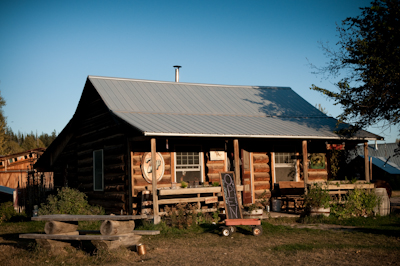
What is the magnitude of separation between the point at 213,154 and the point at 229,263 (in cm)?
853

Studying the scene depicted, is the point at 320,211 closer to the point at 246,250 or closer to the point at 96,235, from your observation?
the point at 246,250

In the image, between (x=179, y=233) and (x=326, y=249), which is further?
(x=179, y=233)

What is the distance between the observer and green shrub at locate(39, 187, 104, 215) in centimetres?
1553

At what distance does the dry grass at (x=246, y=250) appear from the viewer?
847cm

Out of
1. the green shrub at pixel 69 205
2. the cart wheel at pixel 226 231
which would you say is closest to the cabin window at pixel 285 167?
the cart wheel at pixel 226 231

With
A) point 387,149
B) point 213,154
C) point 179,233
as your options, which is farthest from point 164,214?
point 387,149

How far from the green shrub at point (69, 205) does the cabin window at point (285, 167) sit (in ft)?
24.5

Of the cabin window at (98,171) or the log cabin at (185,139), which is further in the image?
the cabin window at (98,171)

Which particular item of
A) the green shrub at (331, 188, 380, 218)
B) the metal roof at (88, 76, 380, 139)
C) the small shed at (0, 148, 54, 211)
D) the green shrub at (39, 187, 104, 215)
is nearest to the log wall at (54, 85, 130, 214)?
the green shrub at (39, 187, 104, 215)

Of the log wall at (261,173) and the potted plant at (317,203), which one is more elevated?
the log wall at (261,173)

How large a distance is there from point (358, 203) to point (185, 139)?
22.1 ft

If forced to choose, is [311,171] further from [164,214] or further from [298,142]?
[164,214]

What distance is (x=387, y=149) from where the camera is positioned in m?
58.6

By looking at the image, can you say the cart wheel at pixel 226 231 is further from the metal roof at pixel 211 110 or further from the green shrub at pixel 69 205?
the green shrub at pixel 69 205
